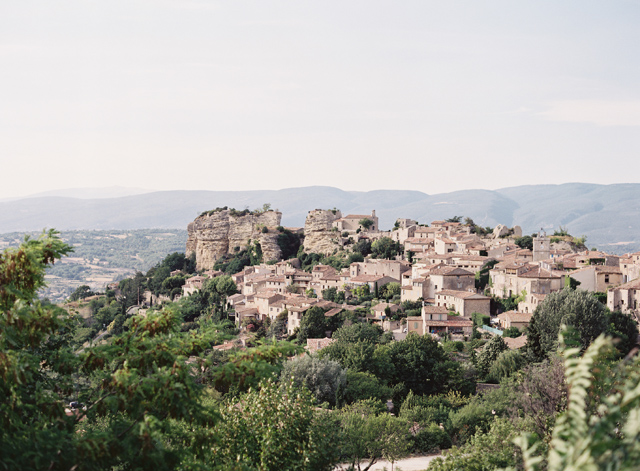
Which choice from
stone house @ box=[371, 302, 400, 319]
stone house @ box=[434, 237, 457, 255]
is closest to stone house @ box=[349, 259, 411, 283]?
stone house @ box=[434, 237, 457, 255]

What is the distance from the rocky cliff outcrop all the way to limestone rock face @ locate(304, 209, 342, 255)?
633 centimetres

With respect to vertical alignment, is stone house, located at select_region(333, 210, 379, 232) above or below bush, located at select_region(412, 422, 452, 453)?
above

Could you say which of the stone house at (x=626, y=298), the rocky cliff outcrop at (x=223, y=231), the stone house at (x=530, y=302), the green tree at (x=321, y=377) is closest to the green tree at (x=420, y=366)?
the green tree at (x=321, y=377)

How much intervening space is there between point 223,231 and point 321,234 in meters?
14.8

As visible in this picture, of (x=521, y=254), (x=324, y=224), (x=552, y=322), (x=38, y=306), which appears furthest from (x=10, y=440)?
(x=324, y=224)

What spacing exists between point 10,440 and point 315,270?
48529 mm

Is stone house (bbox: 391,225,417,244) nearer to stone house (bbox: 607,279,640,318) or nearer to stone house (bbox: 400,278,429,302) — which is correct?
stone house (bbox: 400,278,429,302)

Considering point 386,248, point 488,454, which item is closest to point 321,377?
point 488,454

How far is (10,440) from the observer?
568 cm

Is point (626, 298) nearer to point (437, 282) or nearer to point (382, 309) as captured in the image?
point (437, 282)

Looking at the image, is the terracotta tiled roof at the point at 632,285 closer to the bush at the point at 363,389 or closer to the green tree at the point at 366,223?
the bush at the point at 363,389

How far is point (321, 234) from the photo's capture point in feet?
217

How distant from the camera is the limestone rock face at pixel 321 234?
214 feet

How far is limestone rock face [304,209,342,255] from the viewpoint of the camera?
65125 mm
